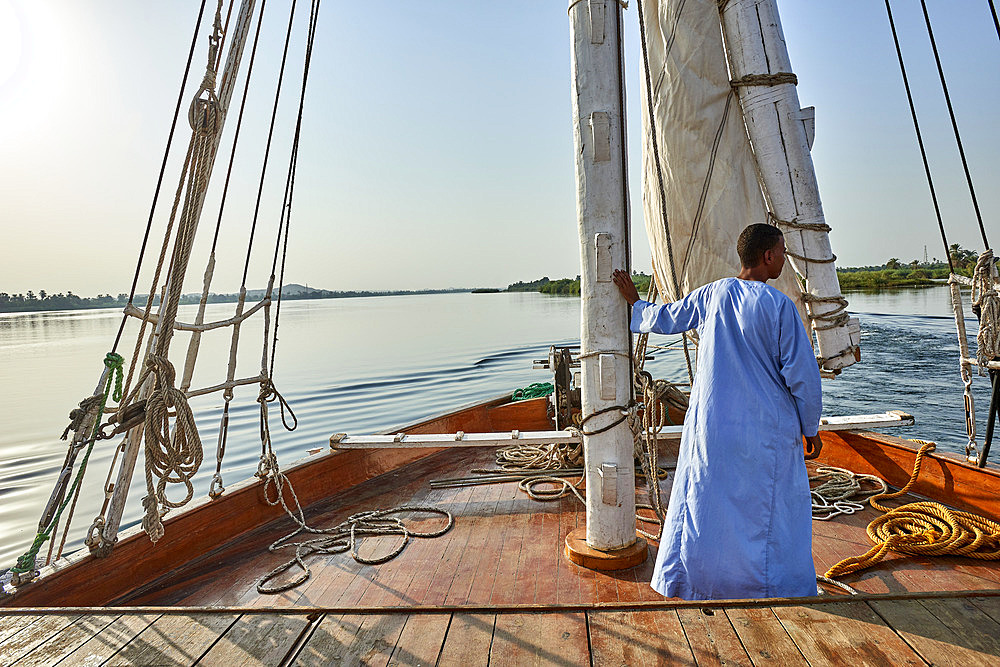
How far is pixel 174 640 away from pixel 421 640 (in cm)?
65

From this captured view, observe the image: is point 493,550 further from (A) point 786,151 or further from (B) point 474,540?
(A) point 786,151

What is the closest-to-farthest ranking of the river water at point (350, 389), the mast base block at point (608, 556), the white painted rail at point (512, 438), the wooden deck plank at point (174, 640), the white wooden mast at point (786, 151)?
the wooden deck plank at point (174, 640) < the mast base block at point (608, 556) < the white wooden mast at point (786, 151) < the white painted rail at point (512, 438) < the river water at point (350, 389)

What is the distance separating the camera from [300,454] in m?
8.65

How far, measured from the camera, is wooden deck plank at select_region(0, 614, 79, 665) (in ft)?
5.01

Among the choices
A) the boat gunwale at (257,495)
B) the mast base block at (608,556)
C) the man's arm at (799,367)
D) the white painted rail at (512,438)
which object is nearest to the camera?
the man's arm at (799,367)

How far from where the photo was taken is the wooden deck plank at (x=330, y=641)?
1.48m

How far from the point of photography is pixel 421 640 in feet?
5.08

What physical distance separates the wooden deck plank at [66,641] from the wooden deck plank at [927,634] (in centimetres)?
211

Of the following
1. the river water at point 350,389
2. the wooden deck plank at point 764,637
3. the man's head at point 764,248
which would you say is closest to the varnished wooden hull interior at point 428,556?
the wooden deck plank at point 764,637

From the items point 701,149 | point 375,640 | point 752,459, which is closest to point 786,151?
point 701,149

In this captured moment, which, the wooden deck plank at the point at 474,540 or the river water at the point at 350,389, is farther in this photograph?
the river water at the point at 350,389

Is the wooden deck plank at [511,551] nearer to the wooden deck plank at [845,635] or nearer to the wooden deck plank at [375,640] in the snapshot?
the wooden deck plank at [375,640]

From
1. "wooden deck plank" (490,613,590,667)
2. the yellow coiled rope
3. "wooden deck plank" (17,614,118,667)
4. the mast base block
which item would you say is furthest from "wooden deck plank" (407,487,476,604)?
the yellow coiled rope

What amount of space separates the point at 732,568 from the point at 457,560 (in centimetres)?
125
